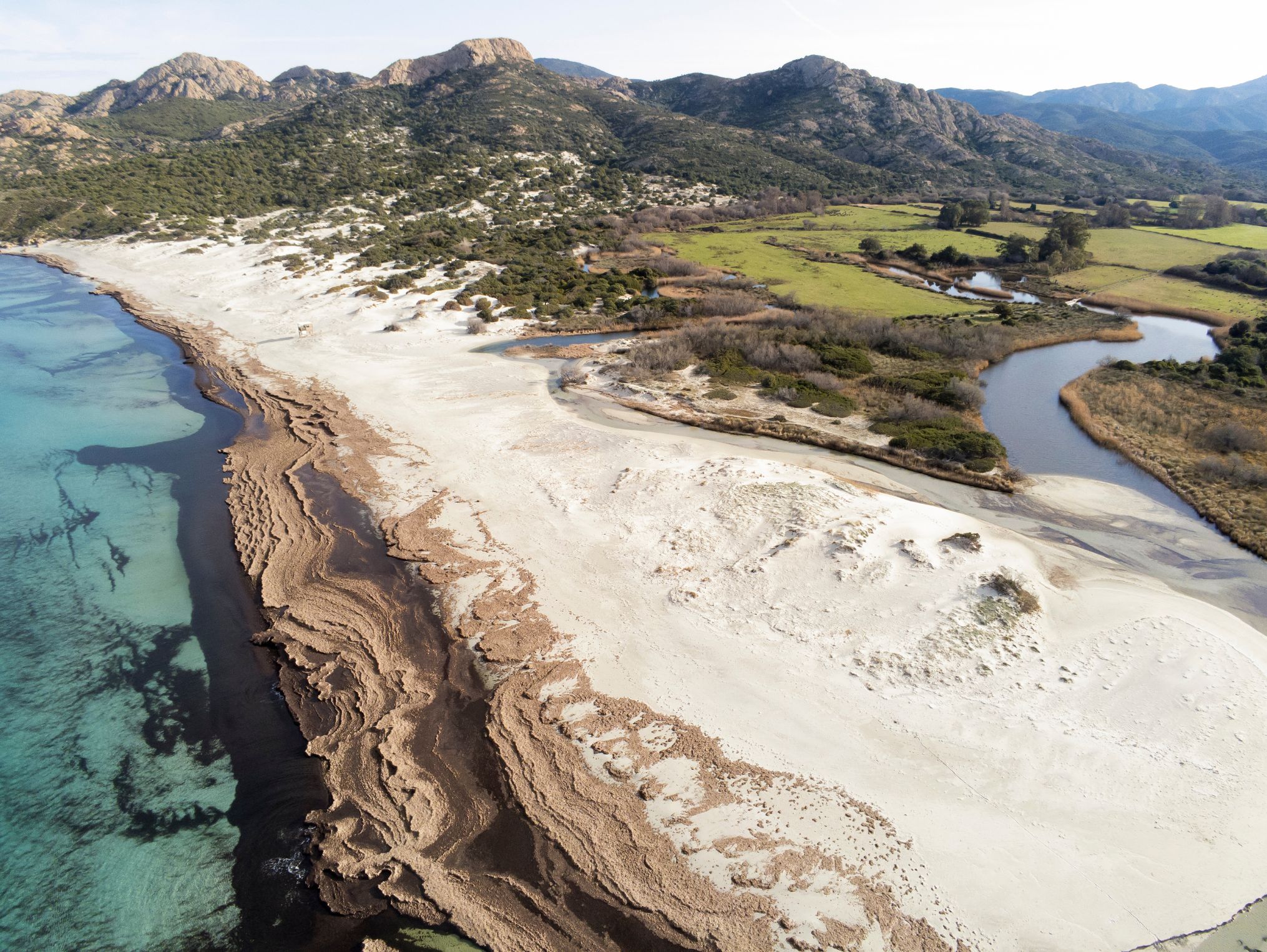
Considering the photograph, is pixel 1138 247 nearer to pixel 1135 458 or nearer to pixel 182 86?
pixel 1135 458

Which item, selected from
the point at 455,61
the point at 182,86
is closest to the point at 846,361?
the point at 455,61

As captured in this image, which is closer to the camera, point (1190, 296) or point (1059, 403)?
point (1059, 403)

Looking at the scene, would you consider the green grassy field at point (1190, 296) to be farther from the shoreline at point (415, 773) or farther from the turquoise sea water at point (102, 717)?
the turquoise sea water at point (102, 717)

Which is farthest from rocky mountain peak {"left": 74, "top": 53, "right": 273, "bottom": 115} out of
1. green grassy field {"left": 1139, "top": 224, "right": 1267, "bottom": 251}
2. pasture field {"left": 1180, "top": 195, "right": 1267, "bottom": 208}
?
pasture field {"left": 1180, "top": 195, "right": 1267, "bottom": 208}

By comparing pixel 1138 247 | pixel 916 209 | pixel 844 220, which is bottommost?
pixel 1138 247

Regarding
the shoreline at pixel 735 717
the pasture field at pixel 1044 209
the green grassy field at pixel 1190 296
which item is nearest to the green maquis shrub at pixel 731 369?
the shoreline at pixel 735 717

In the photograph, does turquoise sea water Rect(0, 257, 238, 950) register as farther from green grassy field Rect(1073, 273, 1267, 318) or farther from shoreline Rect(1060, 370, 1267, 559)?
green grassy field Rect(1073, 273, 1267, 318)
